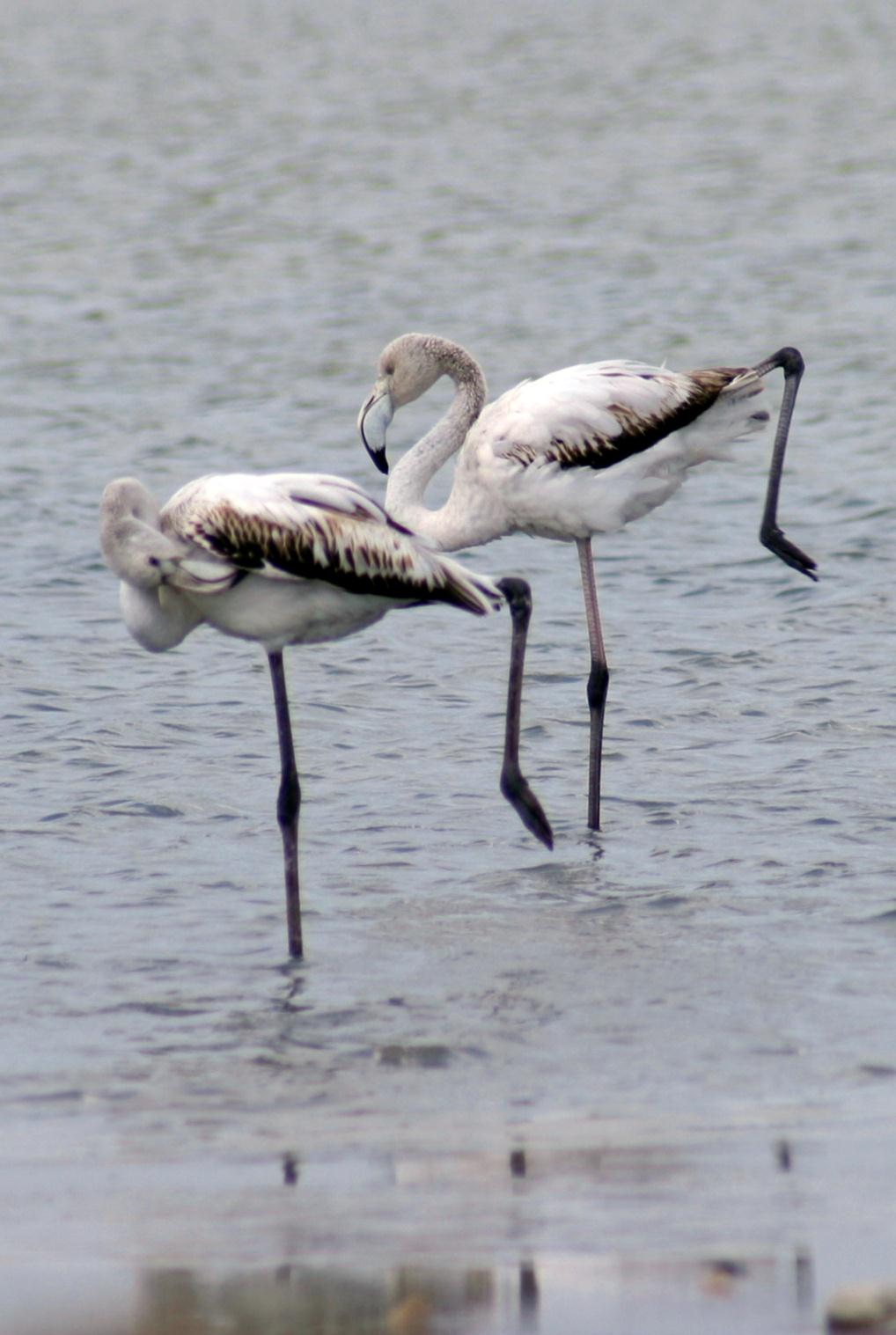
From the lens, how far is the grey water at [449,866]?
13.6 feet

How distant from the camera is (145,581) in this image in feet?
21.2

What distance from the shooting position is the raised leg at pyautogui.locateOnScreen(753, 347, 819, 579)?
812cm

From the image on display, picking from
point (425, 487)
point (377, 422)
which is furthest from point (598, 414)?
point (377, 422)

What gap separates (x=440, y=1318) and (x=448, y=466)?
35.3 ft

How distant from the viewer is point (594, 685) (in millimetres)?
8414

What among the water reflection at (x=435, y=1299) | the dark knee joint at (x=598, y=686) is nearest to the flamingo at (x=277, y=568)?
the dark knee joint at (x=598, y=686)

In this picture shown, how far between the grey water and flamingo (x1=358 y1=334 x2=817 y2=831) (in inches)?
34.8

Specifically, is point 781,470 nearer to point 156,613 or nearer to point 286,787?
point 286,787

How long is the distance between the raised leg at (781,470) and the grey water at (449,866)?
767 mm

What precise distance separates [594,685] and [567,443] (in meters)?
0.99

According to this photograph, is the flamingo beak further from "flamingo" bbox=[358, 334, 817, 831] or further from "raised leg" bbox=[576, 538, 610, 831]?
"raised leg" bbox=[576, 538, 610, 831]

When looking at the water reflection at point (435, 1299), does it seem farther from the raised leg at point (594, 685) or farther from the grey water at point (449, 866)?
the raised leg at point (594, 685)

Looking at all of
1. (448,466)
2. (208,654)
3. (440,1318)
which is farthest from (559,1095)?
(448,466)

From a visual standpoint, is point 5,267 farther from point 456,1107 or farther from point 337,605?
point 456,1107
